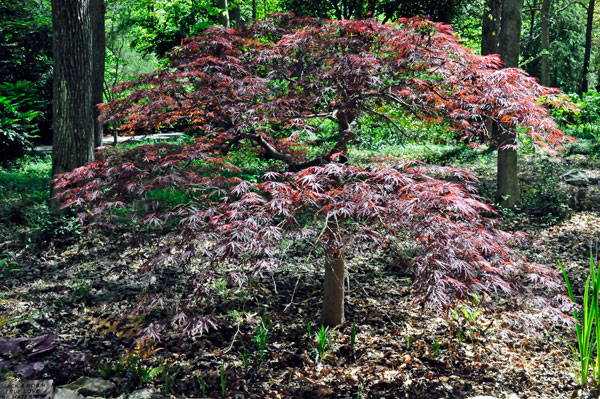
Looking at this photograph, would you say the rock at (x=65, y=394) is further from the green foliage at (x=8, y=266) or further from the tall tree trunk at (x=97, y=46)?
the tall tree trunk at (x=97, y=46)

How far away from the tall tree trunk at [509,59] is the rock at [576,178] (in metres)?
1.36

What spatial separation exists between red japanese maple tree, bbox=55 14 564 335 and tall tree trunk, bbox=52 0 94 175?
189 centimetres

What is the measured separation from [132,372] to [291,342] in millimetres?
1158

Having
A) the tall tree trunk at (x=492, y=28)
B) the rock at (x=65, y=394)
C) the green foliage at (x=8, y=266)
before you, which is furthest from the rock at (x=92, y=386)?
the tall tree trunk at (x=492, y=28)

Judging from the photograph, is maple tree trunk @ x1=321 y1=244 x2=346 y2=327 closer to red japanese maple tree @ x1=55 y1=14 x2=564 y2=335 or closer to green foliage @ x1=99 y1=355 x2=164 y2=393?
red japanese maple tree @ x1=55 y1=14 x2=564 y2=335

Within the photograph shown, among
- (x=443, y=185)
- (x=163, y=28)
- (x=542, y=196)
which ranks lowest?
(x=542, y=196)

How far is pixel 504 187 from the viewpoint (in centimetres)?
596

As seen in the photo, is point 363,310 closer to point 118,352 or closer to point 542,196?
point 118,352

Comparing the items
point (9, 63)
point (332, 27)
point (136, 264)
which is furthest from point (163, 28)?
point (332, 27)

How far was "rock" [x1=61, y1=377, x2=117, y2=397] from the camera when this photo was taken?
2.72m

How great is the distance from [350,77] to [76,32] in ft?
12.3

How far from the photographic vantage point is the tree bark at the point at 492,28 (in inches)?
335

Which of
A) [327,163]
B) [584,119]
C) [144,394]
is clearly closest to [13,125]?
[144,394]

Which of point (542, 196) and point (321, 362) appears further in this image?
point (542, 196)
